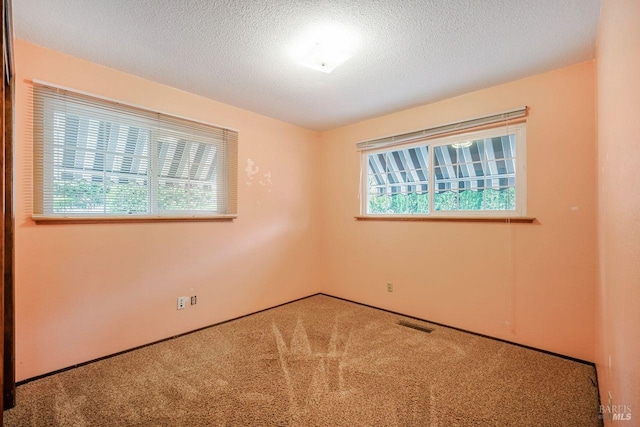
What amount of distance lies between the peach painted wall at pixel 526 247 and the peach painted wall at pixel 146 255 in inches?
50.2

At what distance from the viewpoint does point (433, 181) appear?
3.33 metres

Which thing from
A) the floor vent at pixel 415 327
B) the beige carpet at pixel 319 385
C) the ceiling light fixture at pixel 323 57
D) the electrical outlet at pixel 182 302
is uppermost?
the ceiling light fixture at pixel 323 57

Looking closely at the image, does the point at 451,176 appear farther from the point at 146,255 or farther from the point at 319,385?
the point at 146,255

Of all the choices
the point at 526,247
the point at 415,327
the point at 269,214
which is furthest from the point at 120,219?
the point at 526,247

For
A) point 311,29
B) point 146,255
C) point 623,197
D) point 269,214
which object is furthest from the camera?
point 269,214

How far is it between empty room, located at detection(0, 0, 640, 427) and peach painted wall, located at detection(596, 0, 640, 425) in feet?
0.07

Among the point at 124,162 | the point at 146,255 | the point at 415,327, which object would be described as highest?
the point at 124,162

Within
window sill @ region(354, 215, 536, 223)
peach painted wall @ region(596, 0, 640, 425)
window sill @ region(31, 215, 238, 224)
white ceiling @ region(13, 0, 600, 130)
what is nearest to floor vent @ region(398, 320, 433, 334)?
window sill @ region(354, 215, 536, 223)

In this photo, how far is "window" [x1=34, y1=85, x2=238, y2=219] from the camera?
88.4 inches

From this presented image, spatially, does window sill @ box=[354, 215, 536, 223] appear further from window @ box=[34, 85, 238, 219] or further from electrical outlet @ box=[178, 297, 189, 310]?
electrical outlet @ box=[178, 297, 189, 310]

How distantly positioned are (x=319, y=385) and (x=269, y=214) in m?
2.23

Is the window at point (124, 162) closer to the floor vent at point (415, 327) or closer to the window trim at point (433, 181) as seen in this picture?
the window trim at point (433, 181)

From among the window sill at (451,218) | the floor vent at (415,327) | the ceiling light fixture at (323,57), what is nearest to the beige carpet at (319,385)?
the floor vent at (415,327)

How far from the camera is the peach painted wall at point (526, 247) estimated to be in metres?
2.39
